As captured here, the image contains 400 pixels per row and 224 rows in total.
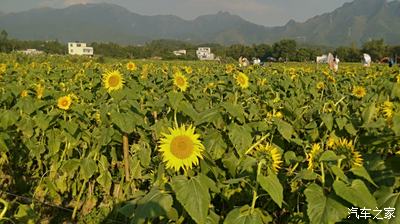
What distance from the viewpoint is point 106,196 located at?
458 cm

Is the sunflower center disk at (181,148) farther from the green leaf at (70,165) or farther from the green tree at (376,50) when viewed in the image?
the green tree at (376,50)

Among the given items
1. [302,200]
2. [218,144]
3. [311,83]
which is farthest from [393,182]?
[311,83]

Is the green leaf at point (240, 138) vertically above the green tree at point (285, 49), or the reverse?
the green leaf at point (240, 138)

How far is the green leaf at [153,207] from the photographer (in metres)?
2.09

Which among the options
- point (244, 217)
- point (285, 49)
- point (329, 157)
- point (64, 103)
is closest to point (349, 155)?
point (329, 157)

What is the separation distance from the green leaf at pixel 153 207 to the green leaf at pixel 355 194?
750mm

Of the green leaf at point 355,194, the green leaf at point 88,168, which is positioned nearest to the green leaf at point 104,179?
the green leaf at point 88,168

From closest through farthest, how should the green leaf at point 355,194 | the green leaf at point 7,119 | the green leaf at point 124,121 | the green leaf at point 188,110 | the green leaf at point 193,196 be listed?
the green leaf at point 355,194 < the green leaf at point 193,196 < the green leaf at point 188,110 < the green leaf at point 124,121 < the green leaf at point 7,119

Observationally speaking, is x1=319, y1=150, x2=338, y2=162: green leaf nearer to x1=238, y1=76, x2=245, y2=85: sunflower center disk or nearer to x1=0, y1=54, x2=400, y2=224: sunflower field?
x1=0, y1=54, x2=400, y2=224: sunflower field

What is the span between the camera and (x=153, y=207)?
6.92ft

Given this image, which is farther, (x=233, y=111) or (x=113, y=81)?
(x=113, y=81)

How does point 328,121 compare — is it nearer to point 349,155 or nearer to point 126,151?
point 349,155

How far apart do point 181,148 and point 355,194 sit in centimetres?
81

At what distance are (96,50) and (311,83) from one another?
7840 cm
